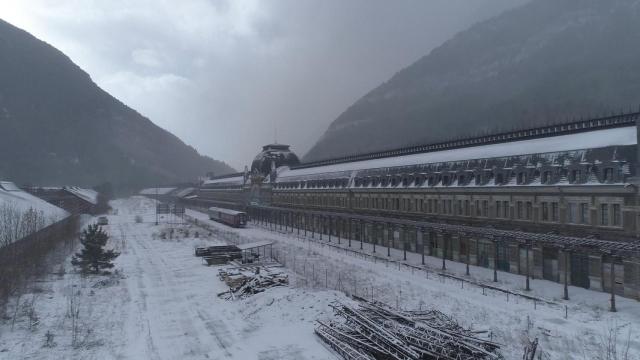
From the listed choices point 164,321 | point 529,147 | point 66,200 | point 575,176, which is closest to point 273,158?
point 66,200

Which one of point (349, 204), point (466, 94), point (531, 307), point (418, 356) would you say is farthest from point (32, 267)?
point (466, 94)

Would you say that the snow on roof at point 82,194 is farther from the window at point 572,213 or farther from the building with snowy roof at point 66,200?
the window at point 572,213

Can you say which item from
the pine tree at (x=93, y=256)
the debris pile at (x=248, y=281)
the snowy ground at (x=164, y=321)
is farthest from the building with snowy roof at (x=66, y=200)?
the debris pile at (x=248, y=281)

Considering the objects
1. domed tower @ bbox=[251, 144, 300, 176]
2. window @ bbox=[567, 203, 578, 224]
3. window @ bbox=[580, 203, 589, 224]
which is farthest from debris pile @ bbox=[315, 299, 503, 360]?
domed tower @ bbox=[251, 144, 300, 176]

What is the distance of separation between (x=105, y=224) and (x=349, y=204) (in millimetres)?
57276

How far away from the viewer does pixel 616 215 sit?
3269cm

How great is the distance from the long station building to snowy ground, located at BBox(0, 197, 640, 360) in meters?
2.34

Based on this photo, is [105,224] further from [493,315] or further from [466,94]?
[466,94]

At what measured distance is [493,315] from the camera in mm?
27141

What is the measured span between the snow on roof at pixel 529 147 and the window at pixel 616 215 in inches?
197

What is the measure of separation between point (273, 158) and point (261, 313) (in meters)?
92.8

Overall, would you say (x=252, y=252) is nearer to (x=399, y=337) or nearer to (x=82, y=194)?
(x=399, y=337)

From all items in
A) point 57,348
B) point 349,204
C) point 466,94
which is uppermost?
point 466,94

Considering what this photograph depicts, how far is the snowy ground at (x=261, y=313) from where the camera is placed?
23344 mm
